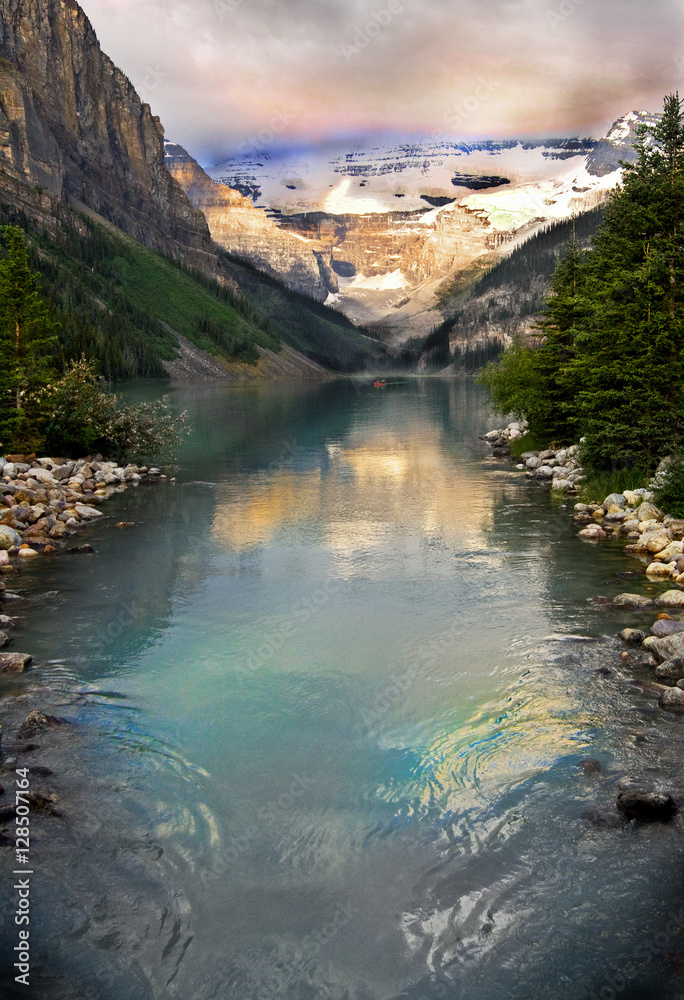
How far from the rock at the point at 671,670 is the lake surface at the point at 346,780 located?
0.65 m

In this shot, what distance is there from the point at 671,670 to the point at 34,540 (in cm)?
1887

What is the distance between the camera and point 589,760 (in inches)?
438

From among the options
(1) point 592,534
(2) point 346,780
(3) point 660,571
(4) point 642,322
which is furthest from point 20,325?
(2) point 346,780

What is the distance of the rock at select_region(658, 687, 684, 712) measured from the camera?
12422 millimetres

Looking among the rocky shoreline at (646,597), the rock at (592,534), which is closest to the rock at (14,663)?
the rocky shoreline at (646,597)

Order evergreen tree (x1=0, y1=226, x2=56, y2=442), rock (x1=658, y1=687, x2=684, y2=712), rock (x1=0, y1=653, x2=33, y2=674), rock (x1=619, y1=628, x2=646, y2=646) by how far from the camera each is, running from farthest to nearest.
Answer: evergreen tree (x1=0, y1=226, x2=56, y2=442) → rock (x1=619, y1=628, x2=646, y2=646) → rock (x1=0, y1=653, x2=33, y2=674) → rock (x1=658, y1=687, x2=684, y2=712)

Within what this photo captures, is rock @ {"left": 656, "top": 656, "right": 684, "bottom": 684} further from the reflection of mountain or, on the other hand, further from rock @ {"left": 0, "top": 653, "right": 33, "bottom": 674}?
rock @ {"left": 0, "top": 653, "right": 33, "bottom": 674}

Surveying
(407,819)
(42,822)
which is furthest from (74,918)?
(407,819)

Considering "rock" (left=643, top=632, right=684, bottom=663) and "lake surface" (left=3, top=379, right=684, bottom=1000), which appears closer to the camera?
"lake surface" (left=3, top=379, right=684, bottom=1000)

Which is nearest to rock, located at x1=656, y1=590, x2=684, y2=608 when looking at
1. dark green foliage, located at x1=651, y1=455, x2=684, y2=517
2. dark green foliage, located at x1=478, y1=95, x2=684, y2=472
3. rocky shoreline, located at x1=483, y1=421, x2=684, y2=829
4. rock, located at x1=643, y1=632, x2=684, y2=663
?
rocky shoreline, located at x1=483, y1=421, x2=684, y2=829

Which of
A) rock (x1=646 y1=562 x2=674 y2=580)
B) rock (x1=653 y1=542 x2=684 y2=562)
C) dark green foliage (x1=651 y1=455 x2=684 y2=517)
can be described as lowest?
rock (x1=646 y1=562 x2=674 y2=580)

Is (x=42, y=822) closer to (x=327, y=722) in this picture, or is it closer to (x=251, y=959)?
(x=251, y=959)

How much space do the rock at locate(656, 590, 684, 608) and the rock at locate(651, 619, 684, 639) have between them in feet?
6.87

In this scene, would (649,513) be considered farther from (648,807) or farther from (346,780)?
(346,780)
